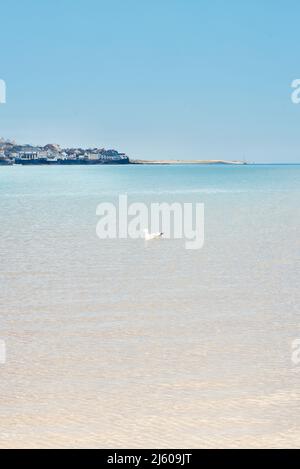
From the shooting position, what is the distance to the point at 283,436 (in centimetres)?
640

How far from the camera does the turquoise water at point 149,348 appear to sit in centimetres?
660

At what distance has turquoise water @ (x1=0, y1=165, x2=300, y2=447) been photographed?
21.6ft

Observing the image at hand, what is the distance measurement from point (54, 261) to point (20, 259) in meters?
0.76

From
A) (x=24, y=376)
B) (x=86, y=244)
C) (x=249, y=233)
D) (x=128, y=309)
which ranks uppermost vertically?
(x=249, y=233)

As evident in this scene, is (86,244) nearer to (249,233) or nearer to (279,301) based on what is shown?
(249,233)

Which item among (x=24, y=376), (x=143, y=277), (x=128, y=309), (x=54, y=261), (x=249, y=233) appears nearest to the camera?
(x=24, y=376)

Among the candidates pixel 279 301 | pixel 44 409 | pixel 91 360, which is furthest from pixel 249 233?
pixel 44 409

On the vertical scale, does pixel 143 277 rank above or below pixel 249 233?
below

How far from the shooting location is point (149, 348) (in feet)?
29.4
